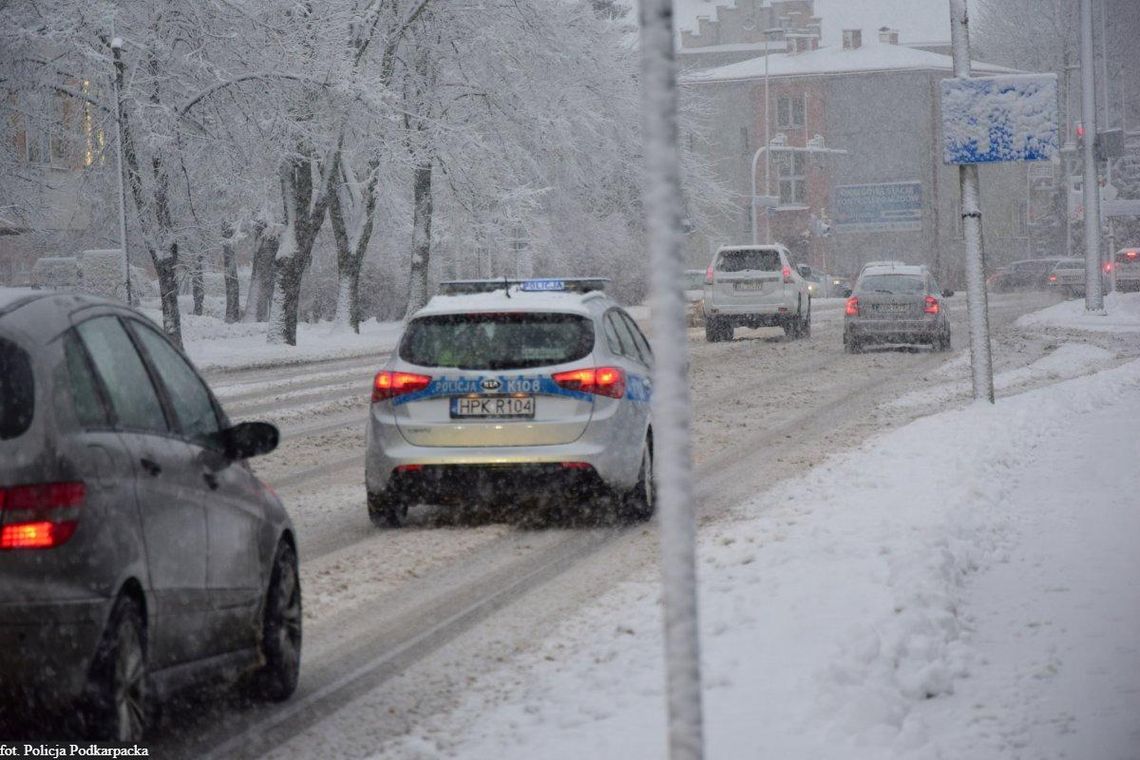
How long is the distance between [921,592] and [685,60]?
120 metres

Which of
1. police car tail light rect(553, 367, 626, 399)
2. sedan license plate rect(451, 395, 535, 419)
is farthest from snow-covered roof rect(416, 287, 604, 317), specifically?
sedan license plate rect(451, 395, 535, 419)

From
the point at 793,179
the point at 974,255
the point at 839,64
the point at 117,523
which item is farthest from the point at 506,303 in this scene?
the point at 839,64

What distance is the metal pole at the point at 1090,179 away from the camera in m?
39.2

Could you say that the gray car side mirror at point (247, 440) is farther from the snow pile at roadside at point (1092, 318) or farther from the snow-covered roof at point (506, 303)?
the snow pile at roadside at point (1092, 318)

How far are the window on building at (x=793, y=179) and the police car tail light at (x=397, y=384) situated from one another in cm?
9141

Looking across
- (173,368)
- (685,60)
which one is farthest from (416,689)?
(685,60)

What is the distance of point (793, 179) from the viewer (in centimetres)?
10200

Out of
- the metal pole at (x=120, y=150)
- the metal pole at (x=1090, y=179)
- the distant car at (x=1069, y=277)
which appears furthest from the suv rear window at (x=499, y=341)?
the distant car at (x=1069, y=277)

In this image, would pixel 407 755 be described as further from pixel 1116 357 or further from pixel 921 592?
pixel 1116 357

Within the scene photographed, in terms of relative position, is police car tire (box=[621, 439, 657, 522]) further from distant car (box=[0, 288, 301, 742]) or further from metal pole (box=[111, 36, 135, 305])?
metal pole (box=[111, 36, 135, 305])

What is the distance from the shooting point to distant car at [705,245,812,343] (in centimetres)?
3803

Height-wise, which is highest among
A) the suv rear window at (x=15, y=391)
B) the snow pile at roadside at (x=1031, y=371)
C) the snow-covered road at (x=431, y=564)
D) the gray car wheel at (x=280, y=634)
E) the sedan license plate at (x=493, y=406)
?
the suv rear window at (x=15, y=391)

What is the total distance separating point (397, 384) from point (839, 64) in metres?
94.0

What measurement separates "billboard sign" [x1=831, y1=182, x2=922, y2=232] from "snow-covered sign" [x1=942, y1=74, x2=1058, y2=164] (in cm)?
8049
